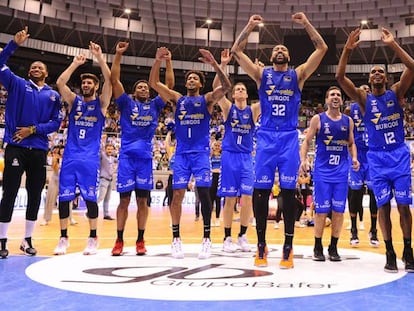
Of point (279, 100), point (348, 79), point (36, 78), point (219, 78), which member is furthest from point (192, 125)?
point (36, 78)

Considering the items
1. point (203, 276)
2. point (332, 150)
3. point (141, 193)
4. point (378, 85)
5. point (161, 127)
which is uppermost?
point (161, 127)

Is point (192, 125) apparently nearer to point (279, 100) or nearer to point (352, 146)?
point (279, 100)

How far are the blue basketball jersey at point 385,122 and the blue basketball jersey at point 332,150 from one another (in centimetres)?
51

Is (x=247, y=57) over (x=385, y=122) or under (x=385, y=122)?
over

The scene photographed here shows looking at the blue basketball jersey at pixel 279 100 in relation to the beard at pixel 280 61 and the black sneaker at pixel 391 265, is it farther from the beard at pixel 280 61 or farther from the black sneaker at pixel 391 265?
the black sneaker at pixel 391 265

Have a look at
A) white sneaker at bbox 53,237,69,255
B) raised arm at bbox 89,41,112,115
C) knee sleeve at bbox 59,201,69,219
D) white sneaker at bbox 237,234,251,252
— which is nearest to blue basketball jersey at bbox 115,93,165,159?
raised arm at bbox 89,41,112,115

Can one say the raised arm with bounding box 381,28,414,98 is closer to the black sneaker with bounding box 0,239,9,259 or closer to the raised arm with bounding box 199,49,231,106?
the raised arm with bounding box 199,49,231,106

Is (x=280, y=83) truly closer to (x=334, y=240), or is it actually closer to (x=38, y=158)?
(x=334, y=240)

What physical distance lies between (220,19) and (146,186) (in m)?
20.3

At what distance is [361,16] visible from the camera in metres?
21.9

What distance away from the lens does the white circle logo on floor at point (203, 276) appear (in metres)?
2.76

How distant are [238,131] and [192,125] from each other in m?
0.98

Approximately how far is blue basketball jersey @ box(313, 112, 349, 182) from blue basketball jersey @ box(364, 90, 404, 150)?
0.51 m

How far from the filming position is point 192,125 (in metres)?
4.73
